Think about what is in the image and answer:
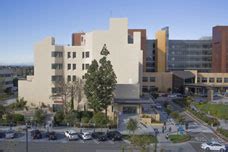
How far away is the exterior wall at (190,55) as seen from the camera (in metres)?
104

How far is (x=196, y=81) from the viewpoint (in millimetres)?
87750

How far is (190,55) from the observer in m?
105

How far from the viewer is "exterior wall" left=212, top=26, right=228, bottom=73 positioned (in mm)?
89012

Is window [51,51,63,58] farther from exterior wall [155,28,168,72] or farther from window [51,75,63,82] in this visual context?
exterior wall [155,28,168,72]

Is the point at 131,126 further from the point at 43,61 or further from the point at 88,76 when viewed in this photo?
the point at 43,61

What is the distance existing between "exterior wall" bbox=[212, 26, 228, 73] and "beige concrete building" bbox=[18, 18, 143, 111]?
1751 inches

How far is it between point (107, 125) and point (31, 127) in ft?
32.8

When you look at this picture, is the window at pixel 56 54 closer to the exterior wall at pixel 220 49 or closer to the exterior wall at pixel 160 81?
the exterior wall at pixel 160 81

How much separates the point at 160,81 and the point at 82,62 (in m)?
37.4

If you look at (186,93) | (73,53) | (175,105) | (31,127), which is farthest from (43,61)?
(186,93)

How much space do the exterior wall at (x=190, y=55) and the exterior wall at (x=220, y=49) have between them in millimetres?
7155

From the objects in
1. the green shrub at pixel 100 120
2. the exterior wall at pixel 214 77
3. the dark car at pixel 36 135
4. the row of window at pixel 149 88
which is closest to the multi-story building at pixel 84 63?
the green shrub at pixel 100 120

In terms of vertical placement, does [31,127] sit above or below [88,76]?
below

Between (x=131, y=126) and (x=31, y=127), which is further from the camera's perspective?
(x=31, y=127)
